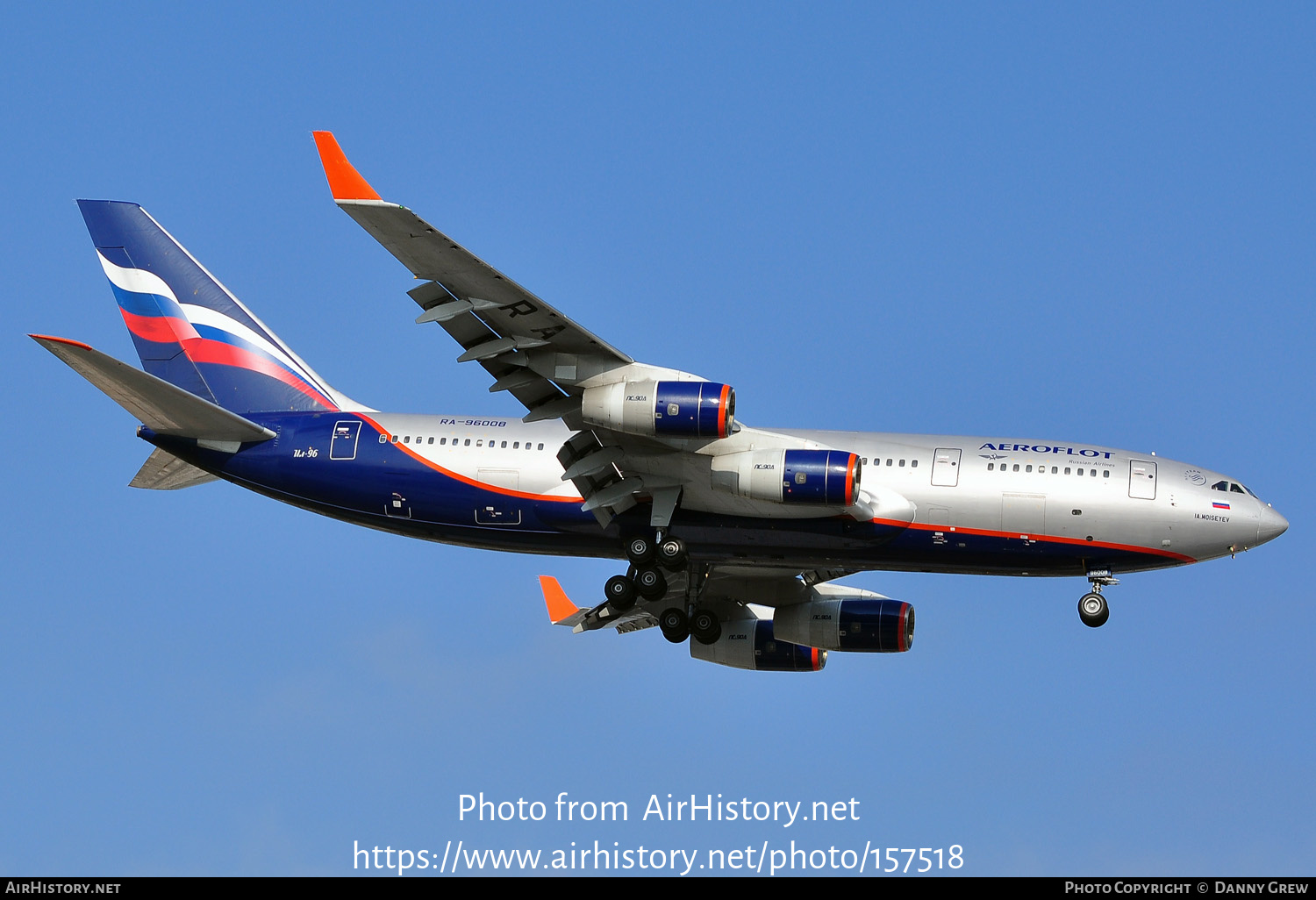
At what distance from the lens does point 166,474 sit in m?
38.8

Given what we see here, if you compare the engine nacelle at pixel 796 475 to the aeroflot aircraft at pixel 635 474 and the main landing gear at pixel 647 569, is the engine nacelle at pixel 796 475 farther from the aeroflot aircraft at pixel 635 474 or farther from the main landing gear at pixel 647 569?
the main landing gear at pixel 647 569

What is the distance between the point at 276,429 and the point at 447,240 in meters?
10.3

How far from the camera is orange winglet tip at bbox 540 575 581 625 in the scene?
143ft

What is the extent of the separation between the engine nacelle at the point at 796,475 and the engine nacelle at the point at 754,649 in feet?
29.5

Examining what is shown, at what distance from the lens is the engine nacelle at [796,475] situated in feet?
110

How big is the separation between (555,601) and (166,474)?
1055 centimetres

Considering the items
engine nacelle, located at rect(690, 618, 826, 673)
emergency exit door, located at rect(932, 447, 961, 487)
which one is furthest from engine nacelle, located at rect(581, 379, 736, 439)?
engine nacelle, located at rect(690, 618, 826, 673)

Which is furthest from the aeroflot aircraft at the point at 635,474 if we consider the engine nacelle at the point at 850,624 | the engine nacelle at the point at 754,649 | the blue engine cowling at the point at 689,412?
the engine nacelle at the point at 754,649

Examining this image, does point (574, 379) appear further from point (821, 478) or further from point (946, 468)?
point (946, 468)

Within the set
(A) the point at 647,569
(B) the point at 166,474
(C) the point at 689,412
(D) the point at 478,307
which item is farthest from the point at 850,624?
(B) the point at 166,474

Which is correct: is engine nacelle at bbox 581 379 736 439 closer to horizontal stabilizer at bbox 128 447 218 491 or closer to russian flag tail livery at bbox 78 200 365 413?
russian flag tail livery at bbox 78 200 365 413

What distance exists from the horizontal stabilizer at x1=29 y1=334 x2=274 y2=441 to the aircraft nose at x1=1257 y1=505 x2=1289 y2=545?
71.1 ft

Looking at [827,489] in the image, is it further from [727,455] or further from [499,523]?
[499,523]
